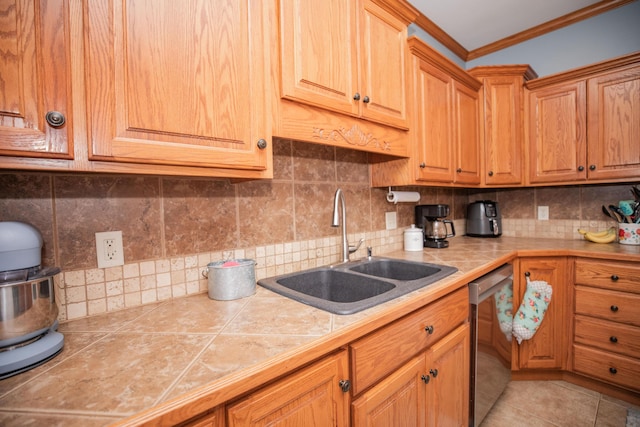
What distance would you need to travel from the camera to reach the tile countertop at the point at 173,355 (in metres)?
0.49

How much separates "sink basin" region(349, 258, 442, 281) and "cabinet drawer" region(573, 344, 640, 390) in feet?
4.46

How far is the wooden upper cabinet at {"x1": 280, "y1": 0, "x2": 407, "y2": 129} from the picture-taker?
1.04 meters

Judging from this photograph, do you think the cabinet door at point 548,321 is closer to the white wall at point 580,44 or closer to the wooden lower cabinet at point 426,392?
the wooden lower cabinet at point 426,392

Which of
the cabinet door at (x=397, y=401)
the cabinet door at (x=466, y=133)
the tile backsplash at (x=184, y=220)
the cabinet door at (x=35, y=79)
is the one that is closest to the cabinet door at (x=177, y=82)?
the cabinet door at (x=35, y=79)

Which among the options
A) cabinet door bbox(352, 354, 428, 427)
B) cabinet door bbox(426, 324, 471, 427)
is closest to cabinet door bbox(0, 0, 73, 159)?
cabinet door bbox(352, 354, 428, 427)

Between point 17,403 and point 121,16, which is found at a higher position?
point 121,16

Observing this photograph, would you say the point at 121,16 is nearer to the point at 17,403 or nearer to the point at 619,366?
the point at 17,403

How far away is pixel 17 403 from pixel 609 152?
9.90 feet

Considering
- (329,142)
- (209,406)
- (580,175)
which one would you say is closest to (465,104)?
(580,175)

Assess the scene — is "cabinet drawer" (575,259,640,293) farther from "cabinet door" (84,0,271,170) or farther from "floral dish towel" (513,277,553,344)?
"cabinet door" (84,0,271,170)

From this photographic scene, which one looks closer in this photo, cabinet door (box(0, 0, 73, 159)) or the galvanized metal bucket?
cabinet door (box(0, 0, 73, 159))

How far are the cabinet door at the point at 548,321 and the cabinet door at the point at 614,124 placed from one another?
75 cm

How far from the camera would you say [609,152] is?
194 centimetres

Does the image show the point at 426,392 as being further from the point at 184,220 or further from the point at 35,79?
the point at 35,79
